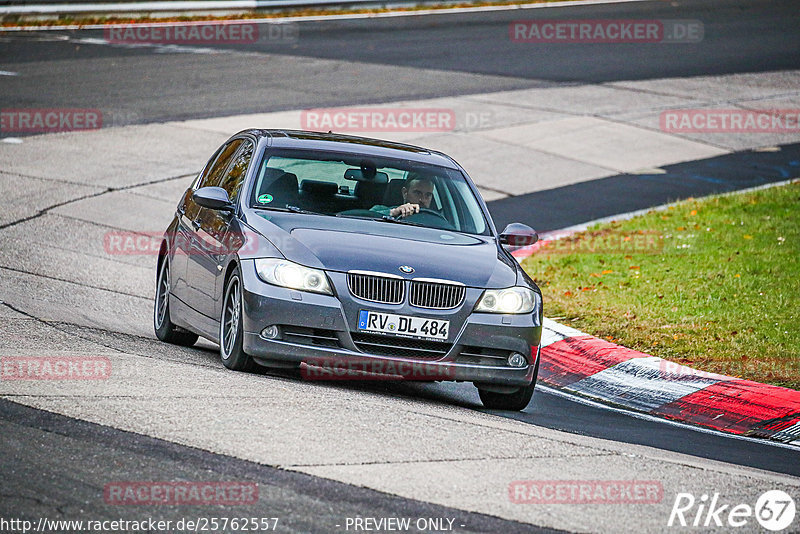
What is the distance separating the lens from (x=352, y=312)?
7.88 meters

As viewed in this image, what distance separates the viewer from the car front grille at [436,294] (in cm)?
797

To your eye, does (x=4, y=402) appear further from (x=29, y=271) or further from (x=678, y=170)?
(x=678, y=170)

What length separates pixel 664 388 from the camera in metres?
9.39

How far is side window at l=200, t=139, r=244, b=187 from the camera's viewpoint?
10023 millimetres

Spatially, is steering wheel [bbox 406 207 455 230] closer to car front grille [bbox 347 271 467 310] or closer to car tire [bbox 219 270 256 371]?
car front grille [bbox 347 271 467 310]

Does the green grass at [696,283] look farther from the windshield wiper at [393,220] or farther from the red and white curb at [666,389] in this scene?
the windshield wiper at [393,220]

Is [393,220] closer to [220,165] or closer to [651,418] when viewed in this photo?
[220,165]

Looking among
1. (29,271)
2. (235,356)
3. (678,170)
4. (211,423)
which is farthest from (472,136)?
(211,423)

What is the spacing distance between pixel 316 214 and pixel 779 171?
41.4ft

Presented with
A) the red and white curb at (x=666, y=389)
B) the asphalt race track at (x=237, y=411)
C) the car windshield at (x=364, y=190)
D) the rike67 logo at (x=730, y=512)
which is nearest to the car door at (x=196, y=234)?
the asphalt race track at (x=237, y=411)

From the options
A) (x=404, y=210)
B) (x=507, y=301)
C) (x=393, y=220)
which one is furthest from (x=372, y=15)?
(x=507, y=301)

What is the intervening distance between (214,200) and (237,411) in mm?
2375

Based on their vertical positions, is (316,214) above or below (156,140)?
above

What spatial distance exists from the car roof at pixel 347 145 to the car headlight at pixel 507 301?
174cm
